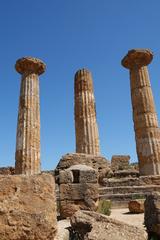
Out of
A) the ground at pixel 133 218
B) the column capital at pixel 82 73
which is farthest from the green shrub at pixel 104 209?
the column capital at pixel 82 73

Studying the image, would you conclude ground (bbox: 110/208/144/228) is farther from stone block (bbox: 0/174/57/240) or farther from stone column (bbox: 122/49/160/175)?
→ stone column (bbox: 122/49/160/175)

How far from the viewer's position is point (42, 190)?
366 cm

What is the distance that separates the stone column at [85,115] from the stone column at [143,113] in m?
2.96

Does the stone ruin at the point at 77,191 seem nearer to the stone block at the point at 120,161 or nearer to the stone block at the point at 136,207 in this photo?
the stone block at the point at 136,207

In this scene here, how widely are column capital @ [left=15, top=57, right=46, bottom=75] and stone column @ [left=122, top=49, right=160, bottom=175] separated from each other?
258 inches

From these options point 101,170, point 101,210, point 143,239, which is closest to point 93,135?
point 101,170

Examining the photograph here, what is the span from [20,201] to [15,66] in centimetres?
1906

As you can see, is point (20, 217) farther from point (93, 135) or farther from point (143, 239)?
point (93, 135)

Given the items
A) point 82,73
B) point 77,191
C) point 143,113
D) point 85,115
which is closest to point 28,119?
point 85,115

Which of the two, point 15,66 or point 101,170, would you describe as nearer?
point 101,170

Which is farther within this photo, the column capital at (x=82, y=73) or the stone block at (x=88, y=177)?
the column capital at (x=82, y=73)

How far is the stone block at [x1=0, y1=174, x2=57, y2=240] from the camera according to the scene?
3.34m

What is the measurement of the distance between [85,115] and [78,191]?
11.4 meters

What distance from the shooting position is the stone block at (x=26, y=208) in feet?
11.0
